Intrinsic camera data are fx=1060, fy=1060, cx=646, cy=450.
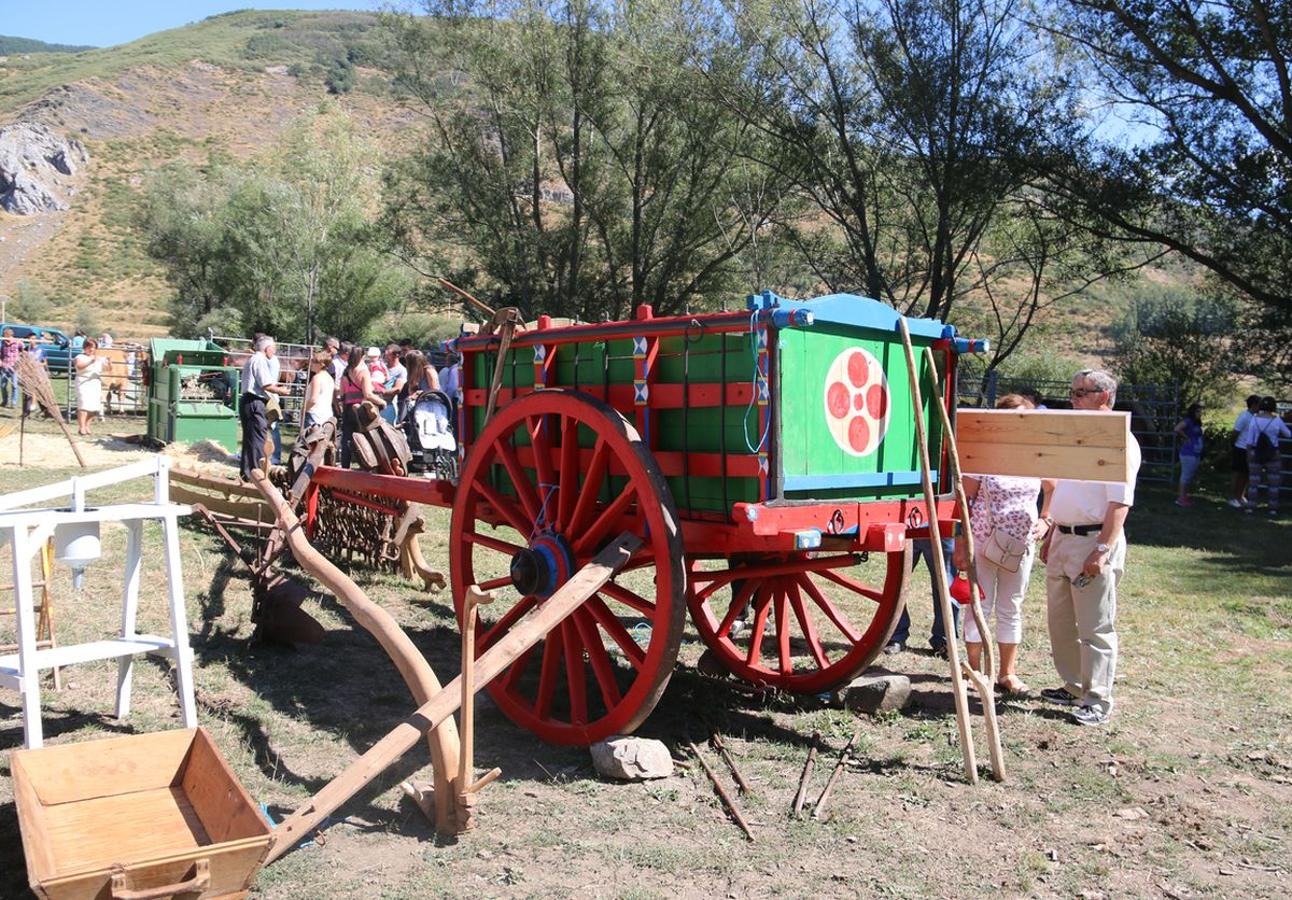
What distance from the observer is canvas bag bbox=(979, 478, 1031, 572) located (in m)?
5.61

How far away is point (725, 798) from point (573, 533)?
133 centimetres

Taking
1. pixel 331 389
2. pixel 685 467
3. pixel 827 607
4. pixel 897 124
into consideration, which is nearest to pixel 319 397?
pixel 331 389

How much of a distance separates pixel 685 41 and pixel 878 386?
15.9m

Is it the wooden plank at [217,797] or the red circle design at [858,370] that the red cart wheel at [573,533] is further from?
the wooden plank at [217,797]

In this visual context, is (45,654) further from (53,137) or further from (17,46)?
(17,46)

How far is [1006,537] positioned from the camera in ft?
18.5

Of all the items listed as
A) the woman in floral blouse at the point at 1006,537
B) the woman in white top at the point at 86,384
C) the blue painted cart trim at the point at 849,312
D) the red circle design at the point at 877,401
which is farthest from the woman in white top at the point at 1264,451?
the woman in white top at the point at 86,384

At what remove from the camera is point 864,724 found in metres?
5.29

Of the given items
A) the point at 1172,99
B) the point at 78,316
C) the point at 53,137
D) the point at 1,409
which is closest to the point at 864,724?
the point at 1172,99

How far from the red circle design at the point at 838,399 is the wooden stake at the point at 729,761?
1567 mm

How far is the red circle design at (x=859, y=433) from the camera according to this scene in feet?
15.0

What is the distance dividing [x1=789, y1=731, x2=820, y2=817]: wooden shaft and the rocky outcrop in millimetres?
71851

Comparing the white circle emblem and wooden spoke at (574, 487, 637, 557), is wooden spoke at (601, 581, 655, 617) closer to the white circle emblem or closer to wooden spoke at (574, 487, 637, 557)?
wooden spoke at (574, 487, 637, 557)

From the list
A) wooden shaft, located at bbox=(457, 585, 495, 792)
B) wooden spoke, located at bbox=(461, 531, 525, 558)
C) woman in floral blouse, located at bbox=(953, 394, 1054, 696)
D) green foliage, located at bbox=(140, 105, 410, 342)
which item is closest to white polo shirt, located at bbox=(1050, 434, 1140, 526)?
woman in floral blouse, located at bbox=(953, 394, 1054, 696)
